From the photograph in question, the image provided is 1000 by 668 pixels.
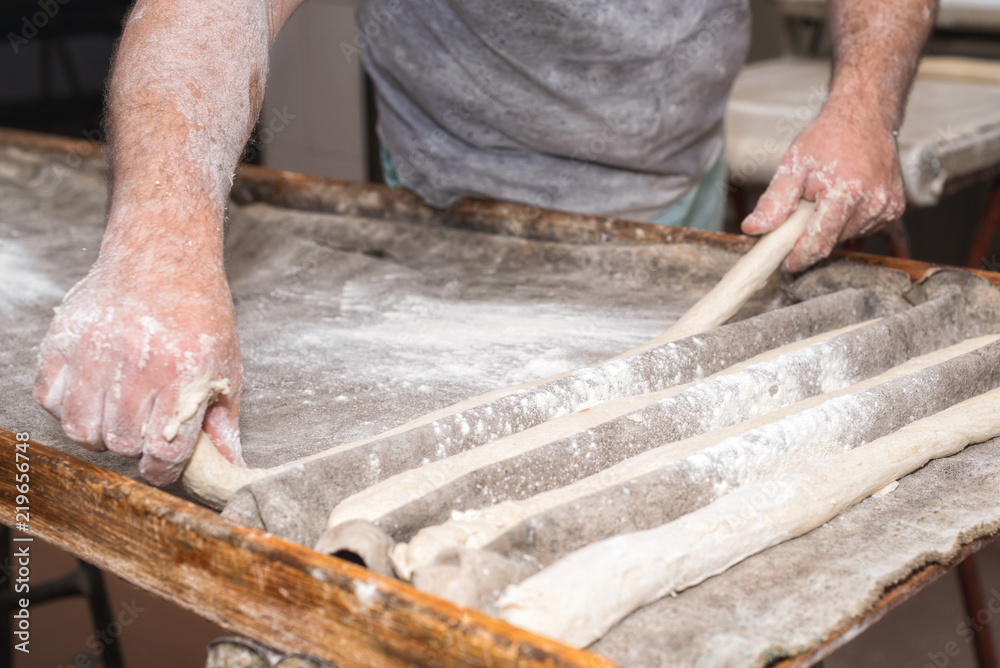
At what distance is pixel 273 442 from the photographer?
3.01ft

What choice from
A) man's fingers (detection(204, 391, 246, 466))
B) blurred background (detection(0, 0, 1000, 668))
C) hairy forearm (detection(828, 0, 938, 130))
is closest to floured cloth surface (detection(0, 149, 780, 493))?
man's fingers (detection(204, 391, 246, 466))

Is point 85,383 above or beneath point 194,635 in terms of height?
above

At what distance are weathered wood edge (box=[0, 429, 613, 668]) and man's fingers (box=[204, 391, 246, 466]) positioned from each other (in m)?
0.11

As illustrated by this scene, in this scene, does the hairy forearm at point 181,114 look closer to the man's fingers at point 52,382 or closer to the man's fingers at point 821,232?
the man's fingers at point 52,382

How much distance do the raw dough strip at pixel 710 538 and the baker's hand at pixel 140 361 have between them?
1.07ft

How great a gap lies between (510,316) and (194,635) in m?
1.65

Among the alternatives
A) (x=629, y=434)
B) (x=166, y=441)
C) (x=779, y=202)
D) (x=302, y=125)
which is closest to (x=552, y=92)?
(x=779, y=202)

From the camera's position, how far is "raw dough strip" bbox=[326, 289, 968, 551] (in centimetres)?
72

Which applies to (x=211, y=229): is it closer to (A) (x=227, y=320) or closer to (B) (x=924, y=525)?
(A) (x=227, y=320)

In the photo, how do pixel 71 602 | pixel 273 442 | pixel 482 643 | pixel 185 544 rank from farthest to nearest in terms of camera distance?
pixel 71 602 < pixel 273 442 < pixel 185 544 < pixel 482 643

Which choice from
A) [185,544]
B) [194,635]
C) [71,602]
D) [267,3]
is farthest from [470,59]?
[71,602]

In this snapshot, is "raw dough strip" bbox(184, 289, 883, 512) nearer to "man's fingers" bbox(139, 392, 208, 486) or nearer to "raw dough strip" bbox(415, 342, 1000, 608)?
"man's fingers" bbox(139, 392, 208, 486)

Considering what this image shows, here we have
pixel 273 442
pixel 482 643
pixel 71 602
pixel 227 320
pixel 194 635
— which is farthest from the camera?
pixel 71 602

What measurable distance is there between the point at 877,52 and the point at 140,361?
110cm
